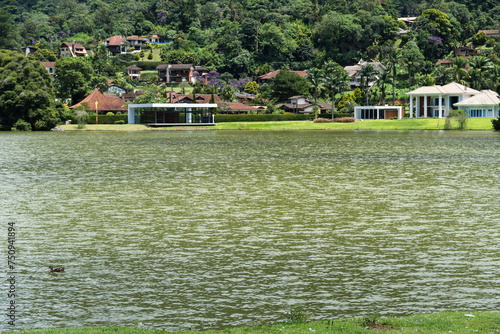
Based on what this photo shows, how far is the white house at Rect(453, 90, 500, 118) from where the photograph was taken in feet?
409

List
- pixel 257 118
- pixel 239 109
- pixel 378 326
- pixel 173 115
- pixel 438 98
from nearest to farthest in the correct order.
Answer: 1. pixel 378 326
2. pixel 173 115
3. pixel 257 118
4. pixel 438 98
5. pixel 239 109

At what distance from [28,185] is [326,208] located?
1937cm

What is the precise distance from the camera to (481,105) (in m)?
126

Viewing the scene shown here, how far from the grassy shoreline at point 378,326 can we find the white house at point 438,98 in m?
121

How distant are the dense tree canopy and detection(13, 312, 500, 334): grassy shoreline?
110 m

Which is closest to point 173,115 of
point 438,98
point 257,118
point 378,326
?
point 257,118

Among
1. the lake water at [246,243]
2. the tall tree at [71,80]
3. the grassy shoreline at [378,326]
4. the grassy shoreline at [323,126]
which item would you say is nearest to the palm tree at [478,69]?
the grassy shoreline at [323,126]

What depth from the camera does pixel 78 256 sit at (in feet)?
67.6

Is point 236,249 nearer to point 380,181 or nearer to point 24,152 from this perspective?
Answer: point 380,181

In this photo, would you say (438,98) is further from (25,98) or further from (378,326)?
(378,326)

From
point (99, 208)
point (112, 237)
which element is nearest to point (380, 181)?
point (99, 208)

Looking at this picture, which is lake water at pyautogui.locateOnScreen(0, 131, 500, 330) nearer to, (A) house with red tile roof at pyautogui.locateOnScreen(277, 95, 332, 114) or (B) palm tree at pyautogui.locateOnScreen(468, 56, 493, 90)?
(B) palm tree at pyautogui.locateOnScreen(468, 56, 493, 90)

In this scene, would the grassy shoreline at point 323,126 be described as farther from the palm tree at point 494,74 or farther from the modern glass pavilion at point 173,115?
the palm tree at point 494,74

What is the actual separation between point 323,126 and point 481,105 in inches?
1250
